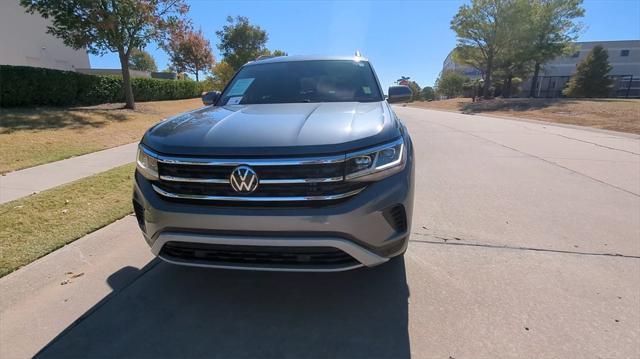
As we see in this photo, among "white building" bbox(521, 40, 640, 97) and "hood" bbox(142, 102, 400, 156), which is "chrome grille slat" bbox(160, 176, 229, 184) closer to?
"hood" bbox(142, 102, 400, 156)

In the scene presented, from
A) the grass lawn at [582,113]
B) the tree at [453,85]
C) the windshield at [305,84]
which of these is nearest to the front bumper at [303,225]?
the windshield at [305,84]

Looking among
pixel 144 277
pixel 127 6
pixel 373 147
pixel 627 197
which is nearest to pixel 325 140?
pixel 373 147

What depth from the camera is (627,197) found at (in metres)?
5.26

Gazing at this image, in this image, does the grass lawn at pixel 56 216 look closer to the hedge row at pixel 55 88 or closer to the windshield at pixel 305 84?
the windshield at pixel 305 84

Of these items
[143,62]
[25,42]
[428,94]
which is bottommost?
[428,94]

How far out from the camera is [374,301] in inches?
106

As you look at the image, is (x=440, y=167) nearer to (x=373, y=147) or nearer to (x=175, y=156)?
(x=373, y=147)

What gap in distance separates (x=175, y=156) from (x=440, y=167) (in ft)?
18.8

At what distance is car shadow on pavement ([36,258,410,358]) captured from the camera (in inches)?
87.2

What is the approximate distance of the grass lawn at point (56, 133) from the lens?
7.15 m

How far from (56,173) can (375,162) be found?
19.0ft

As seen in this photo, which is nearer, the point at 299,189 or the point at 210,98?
the point at 299,189

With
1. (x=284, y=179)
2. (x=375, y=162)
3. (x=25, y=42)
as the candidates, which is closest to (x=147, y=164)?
(x=284, y=179)

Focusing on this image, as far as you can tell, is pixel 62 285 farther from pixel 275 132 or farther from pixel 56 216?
pixel 275 132
